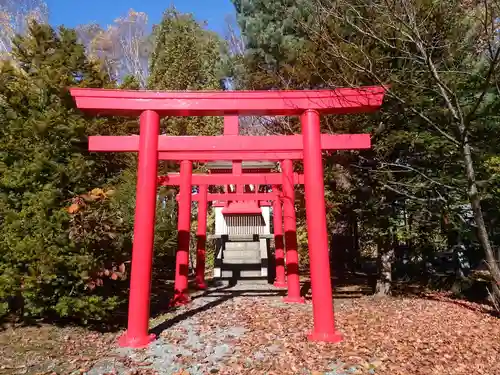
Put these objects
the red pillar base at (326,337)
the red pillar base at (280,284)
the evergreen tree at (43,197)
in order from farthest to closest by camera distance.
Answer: the red pillar base at (280,284) < the evergreen tree at (43,197) < the red pillar base at (326,337)

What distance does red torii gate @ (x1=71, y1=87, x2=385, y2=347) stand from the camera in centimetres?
475

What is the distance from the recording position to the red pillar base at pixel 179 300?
7.51 meters

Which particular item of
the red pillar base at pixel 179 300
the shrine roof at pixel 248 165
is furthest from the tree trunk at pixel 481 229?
the shrine roof at pixel 248 165

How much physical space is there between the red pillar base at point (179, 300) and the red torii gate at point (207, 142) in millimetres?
2630

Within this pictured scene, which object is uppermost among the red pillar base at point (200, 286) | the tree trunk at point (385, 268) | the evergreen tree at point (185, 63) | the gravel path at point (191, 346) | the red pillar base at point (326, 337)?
the evergreen tree at point (185, 63)

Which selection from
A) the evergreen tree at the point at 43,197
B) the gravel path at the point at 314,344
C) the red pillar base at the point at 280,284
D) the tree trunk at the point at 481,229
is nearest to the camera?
the gravel path at the point at 314,344

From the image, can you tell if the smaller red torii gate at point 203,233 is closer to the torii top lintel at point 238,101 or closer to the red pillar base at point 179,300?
the red pillar base at point 179,300

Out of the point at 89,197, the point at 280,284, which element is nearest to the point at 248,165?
the point at 280,284

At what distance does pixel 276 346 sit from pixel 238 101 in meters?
3.21

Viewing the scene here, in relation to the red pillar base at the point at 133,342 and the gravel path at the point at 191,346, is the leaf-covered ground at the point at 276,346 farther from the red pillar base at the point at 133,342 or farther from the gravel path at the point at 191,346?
the red pillar base at the point at 133,342

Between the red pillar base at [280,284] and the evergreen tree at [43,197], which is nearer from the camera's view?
the evergreen tree at [43,197]

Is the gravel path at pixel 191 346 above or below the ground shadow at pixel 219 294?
below

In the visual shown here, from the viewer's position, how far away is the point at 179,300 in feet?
25.1

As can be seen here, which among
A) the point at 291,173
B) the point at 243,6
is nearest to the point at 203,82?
the point at 243,6
